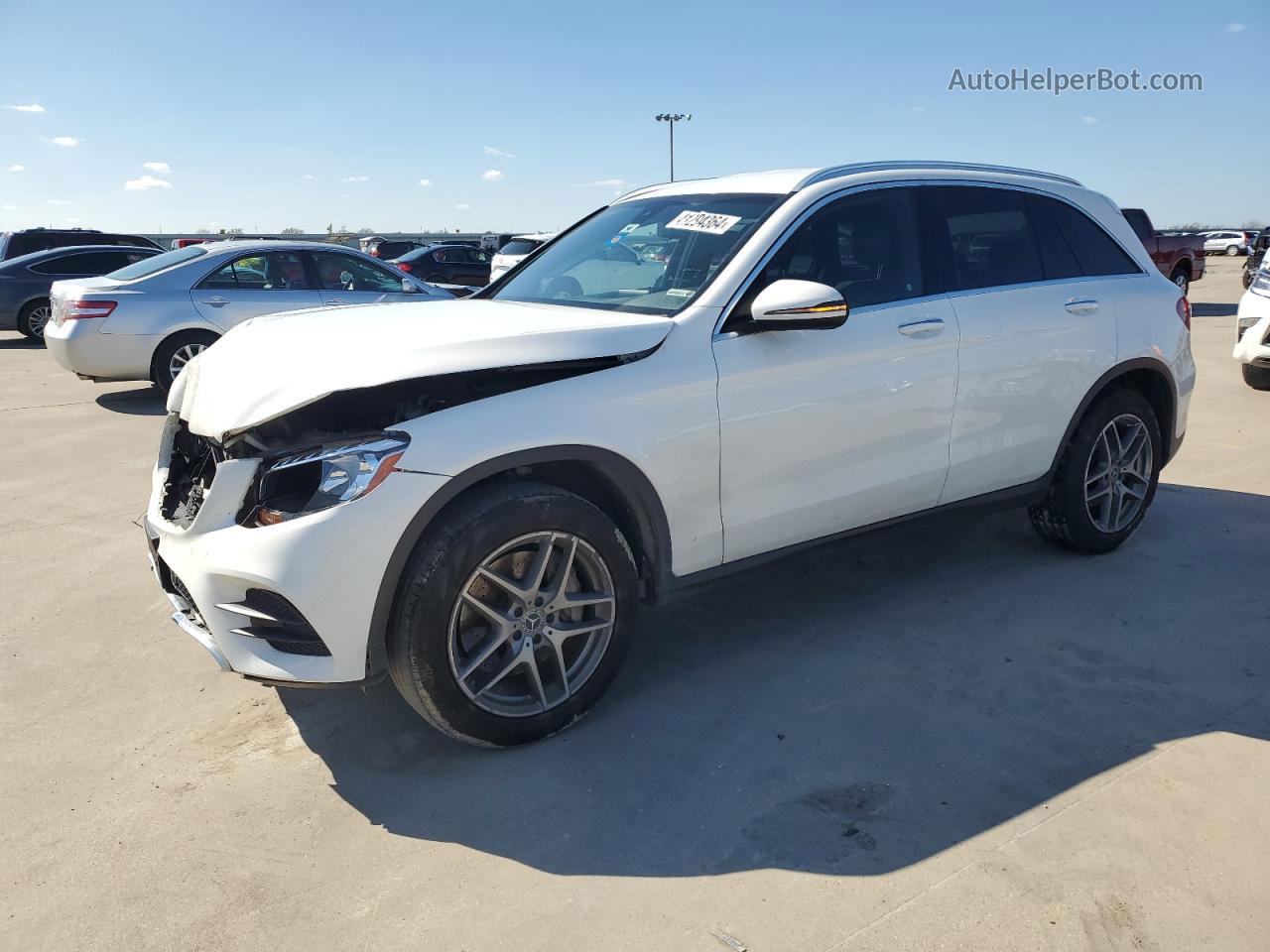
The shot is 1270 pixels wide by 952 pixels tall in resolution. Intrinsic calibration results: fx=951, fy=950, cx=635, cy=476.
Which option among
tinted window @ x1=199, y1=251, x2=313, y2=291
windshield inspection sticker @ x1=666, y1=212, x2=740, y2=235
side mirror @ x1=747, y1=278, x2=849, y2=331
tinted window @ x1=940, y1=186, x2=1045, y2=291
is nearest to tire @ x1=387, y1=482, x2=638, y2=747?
side mirror @ x1=747, y1=278, x2=849, y2=331

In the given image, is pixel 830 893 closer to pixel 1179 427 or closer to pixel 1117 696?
pixel 1117 696

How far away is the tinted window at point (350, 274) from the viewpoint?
9.58 m

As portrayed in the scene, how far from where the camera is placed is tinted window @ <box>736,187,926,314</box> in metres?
3.60

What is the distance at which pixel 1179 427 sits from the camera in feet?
16.5

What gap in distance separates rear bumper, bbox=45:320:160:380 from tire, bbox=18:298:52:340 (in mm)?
6924

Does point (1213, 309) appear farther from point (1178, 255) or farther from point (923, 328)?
point (923, 328)

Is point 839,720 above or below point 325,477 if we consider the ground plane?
below

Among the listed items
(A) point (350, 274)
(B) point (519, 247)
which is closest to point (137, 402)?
(A) point (350, 274)

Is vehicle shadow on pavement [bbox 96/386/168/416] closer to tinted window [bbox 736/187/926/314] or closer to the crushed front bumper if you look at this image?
the crushed front bumper

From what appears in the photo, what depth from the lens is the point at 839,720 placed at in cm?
325

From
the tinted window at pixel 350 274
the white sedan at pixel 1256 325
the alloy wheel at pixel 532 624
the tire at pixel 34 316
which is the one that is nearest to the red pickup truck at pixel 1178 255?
the white sedan at pixel 1256 325

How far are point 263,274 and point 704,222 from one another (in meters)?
6.90

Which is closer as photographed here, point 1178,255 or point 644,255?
point 644,255

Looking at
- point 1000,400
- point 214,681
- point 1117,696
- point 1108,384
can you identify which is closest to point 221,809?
point 214,681
